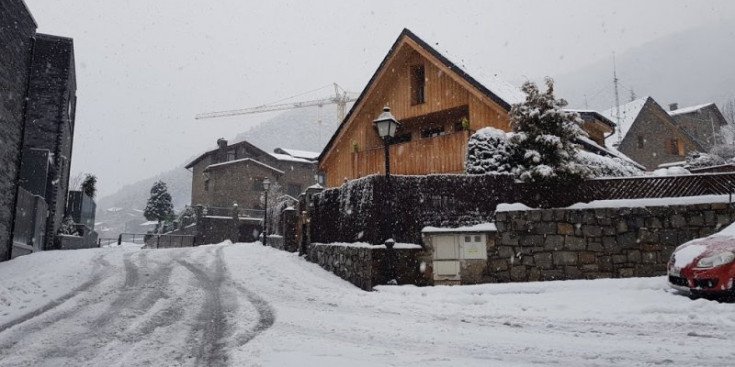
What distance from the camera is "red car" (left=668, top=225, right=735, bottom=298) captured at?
22.7 ft

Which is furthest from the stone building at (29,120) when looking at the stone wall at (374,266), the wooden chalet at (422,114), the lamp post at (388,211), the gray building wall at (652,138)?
the gray building wall at (652,138)

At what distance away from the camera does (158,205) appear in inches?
1984

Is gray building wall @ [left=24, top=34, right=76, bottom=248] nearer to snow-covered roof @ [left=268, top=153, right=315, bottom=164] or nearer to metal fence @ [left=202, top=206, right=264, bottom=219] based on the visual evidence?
metal fence @ [left=202, top=206, right=264, bottom=219]

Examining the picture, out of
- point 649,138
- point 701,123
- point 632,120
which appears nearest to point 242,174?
point 632,120

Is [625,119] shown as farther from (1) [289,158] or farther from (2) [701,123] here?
(1) [289,158]

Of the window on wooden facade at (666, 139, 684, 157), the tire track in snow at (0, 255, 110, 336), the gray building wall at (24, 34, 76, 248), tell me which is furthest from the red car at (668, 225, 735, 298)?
the window on wooden facade at (666, 139, 684, 157)

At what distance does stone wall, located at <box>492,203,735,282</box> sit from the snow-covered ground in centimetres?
58

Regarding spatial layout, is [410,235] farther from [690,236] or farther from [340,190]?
[690,236]

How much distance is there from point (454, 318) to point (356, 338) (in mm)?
2151

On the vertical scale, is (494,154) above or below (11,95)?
below

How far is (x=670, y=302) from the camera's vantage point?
24.3 ft

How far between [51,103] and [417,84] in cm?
1767

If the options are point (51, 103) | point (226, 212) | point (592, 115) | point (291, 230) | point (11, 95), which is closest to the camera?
point (11, 95)

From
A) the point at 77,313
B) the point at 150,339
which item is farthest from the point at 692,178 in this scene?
the point at 77,313
